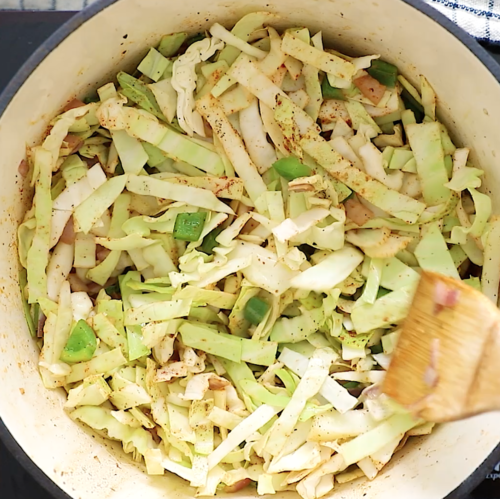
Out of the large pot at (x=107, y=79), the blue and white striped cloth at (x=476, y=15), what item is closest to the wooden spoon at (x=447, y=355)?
the large pot at (x=107, y=79)

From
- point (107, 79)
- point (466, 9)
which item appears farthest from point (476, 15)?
point (107, 79)

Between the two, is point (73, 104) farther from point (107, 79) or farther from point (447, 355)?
point (447, 355)

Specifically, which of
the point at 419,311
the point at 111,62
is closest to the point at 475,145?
the point at 419,311

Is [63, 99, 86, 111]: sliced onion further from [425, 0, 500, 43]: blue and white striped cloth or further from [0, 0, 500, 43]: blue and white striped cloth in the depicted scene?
[425, 0, 500, 43]: blue and white striped cloth

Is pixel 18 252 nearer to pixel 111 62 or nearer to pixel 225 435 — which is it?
pixel 111 62

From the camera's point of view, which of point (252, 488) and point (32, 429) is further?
point (252, 488)

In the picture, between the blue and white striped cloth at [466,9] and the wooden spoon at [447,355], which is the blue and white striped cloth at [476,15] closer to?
the blue and white striped cloth at [466,9]

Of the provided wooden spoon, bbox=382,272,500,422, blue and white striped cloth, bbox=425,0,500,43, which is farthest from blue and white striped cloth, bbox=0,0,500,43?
wooden spoon, bbox=382,272,500,422
